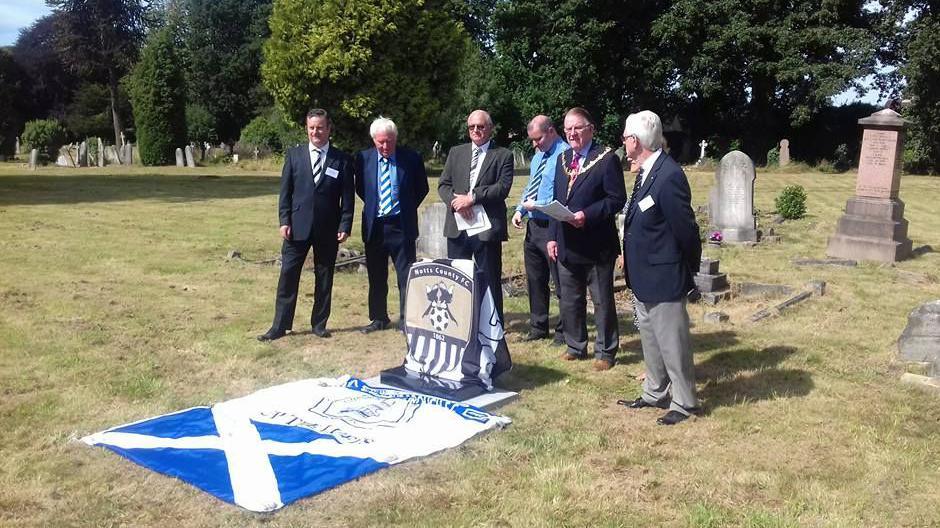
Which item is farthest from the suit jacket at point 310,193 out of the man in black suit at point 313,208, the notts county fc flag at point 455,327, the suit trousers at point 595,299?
the suit trousers at point 595,299

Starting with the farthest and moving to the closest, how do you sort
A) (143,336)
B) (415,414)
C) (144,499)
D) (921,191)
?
1. (921,191)
2. (143,336)
3. (415,414)
4. (144,499)

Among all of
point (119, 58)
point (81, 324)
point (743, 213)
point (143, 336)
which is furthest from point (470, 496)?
point (119, 58)

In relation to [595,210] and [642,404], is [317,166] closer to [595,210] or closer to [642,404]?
[595,210]

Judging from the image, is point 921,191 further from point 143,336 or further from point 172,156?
point 172,156

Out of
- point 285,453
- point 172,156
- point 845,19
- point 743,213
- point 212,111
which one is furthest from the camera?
point 212,111

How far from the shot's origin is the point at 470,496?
13.5ft

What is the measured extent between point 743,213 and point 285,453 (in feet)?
37.1

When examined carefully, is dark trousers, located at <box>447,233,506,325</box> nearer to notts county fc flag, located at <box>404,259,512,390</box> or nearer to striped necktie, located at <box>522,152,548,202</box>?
striped necktie, located at <box>522,152,548,202</box>

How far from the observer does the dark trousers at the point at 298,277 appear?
287 inches

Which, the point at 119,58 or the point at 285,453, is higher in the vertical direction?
the point at 119,58

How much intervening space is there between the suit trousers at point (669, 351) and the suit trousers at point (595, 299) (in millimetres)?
957

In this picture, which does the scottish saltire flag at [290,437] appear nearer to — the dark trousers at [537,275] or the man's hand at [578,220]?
the man's hand at [578,220]

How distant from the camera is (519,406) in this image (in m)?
5.52

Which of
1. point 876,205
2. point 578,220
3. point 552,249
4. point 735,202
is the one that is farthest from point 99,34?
point 578,220
